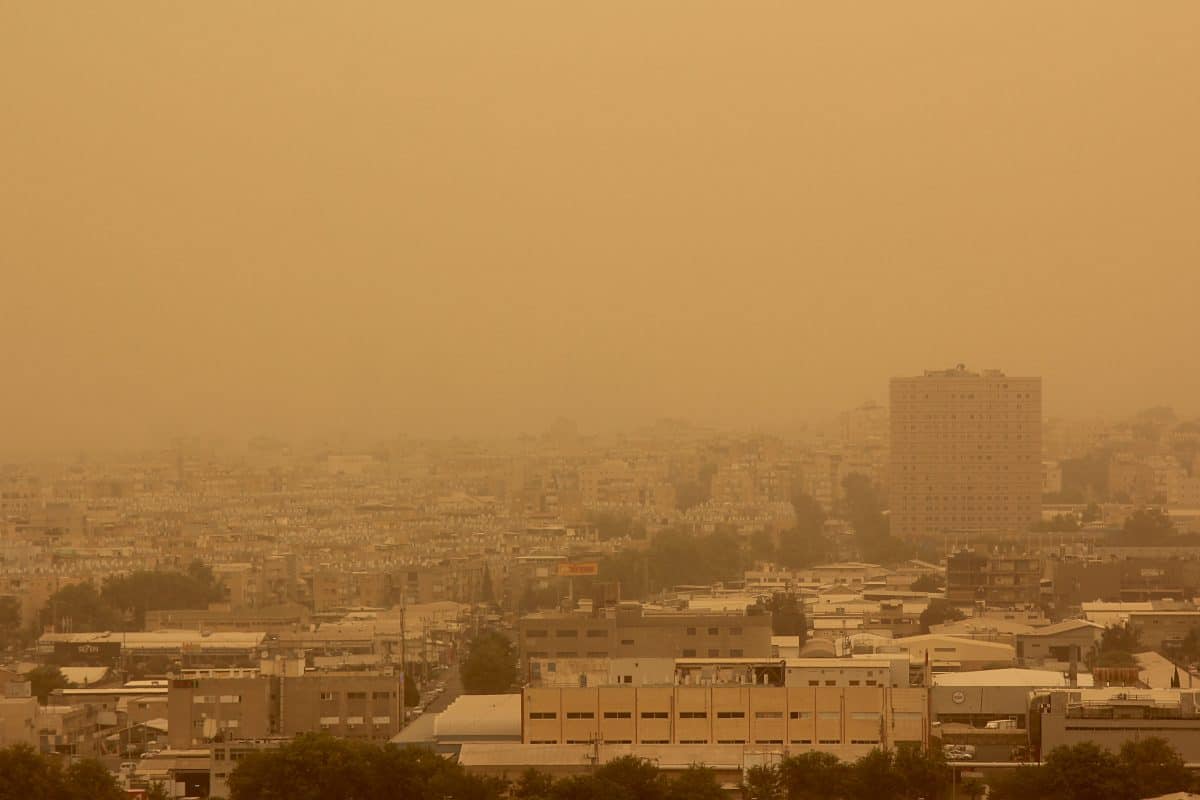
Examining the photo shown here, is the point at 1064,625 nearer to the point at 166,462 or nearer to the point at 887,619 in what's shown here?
the point at 887,619

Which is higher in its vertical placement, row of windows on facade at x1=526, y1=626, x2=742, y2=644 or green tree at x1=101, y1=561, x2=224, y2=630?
row of windows on facade at x1=526, y1=626, x2=742, y2=644

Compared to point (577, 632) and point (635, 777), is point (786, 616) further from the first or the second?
point (635, 777)

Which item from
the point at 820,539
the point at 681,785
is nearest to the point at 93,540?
the point at 820,539

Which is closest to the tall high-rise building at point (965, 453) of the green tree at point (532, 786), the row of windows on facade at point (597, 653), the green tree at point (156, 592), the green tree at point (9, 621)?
the green tree at point (156, 592)

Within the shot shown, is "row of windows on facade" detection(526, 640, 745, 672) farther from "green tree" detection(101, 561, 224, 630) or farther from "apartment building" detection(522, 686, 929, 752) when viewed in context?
"green tree" detection(101, 561, 224, 630)

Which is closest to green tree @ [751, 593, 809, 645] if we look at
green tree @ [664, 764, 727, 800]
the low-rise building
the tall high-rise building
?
the low-rise building

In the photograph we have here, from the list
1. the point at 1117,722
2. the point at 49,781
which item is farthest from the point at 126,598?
the point at 1117,722
